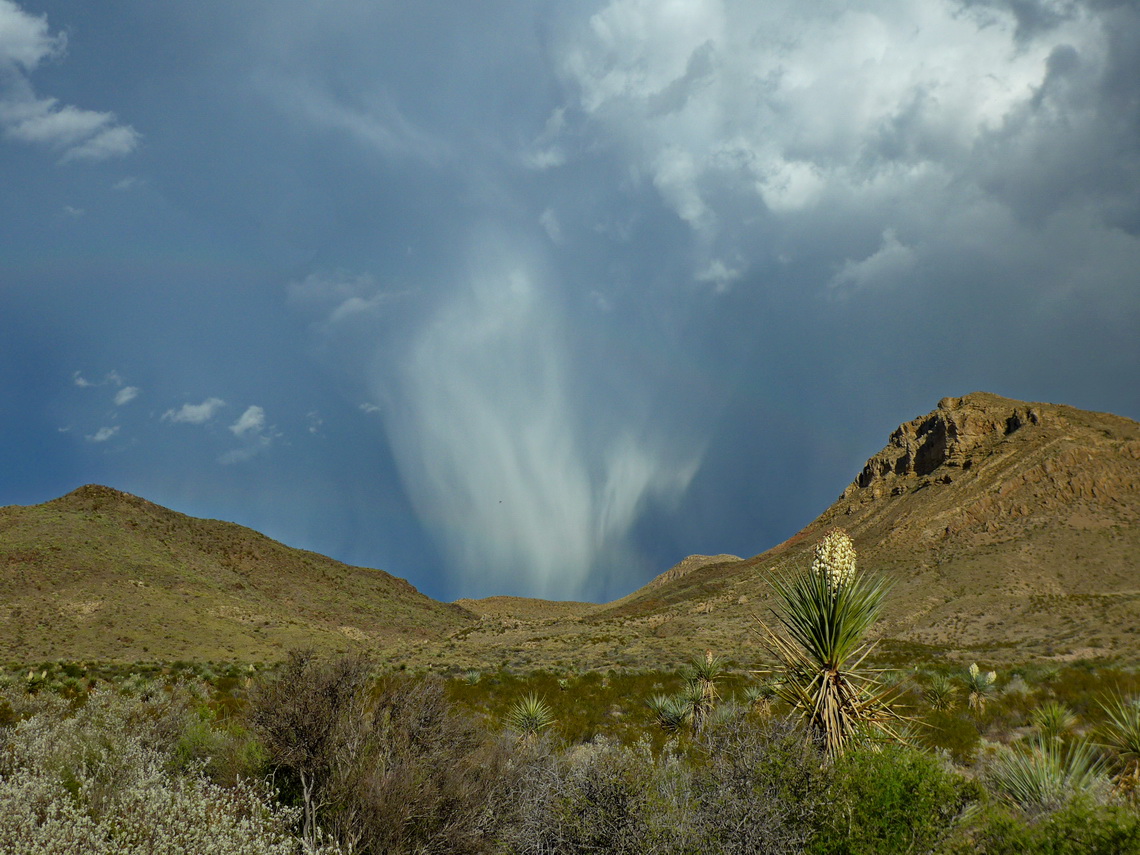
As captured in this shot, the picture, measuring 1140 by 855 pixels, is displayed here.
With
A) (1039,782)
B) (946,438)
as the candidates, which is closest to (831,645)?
(1039,782)

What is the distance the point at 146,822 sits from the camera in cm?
695

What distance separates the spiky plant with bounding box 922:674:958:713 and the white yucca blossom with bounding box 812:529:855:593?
1082 cm

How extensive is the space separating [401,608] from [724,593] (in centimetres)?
4387

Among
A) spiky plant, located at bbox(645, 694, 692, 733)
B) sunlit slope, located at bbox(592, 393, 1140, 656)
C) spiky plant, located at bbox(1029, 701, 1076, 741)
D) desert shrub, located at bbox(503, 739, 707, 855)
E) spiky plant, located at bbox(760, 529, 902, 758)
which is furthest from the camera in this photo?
sunlit slope, located at bbox(592, 393, 1140, 656)

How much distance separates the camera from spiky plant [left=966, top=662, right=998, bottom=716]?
1712 cm

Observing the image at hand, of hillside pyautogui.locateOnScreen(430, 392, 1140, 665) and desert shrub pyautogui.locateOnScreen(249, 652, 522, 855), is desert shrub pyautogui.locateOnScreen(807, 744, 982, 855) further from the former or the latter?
hillside pyautogui.locateOnScreen(430, 392, 1140, 665)

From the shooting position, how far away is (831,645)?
29.6 ft

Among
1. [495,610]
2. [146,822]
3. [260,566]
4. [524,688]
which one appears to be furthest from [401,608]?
[146,822]

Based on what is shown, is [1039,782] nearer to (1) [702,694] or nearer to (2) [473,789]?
(2) [473,789]

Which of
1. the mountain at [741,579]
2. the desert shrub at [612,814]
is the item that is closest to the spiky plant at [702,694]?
the desert shrub at [612,814]

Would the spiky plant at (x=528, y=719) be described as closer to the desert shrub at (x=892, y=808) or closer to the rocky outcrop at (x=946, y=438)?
the desert shrub at (x=892, y=808)

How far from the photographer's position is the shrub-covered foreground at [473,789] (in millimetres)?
6602

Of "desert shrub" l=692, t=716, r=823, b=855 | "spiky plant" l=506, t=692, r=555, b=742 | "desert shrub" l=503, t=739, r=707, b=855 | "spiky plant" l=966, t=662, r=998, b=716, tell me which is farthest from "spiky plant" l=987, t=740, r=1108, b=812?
"spiky plant" l=506, t=692, r=555, b=742

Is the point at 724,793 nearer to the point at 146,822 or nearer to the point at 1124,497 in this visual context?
the point at 146,822
